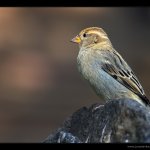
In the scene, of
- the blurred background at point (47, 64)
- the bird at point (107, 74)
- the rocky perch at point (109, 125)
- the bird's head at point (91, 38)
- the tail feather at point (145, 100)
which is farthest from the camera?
the blurred background at point (47, 64)

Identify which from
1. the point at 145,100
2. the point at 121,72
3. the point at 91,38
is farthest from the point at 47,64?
the point at 145,100

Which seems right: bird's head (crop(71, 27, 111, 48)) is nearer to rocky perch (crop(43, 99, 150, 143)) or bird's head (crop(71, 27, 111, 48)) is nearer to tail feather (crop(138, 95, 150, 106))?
tail feather (crop(138, 95, 150, 106))

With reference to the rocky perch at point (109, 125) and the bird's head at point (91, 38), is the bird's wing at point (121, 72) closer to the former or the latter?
the bird's head at point (91, 38)

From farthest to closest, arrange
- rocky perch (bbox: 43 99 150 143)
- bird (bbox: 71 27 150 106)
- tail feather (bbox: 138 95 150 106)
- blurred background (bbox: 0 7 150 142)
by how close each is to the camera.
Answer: blurred background (bbox: 0 7 150 142) → bird (bbox: 71 27 150 106) → tail feather (bbox: 138 95 150 106) → rocky perch (bbox: 43 99 150 143)

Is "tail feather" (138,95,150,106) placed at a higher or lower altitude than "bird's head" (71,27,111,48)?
lower

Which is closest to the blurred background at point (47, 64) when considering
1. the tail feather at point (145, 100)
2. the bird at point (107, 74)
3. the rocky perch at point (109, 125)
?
the bird at point (107, 74)

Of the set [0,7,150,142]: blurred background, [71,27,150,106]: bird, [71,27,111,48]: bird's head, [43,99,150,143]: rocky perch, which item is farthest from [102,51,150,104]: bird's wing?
[0,7,150,142]: blurred background
